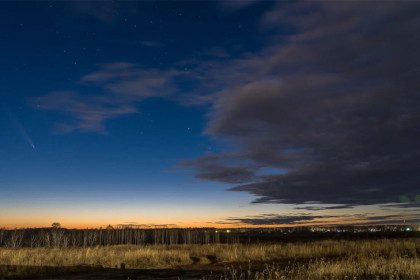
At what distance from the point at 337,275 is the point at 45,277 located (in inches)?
716

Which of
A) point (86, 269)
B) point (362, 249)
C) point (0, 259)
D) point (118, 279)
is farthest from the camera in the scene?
point (362, 249)

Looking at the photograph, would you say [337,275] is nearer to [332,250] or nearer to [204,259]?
[204,259]

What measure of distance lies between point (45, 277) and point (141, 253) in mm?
10492

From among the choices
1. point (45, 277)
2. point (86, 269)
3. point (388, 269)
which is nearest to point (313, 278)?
point (388, 269)

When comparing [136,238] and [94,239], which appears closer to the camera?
[94,239]

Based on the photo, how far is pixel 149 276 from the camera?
936 inches

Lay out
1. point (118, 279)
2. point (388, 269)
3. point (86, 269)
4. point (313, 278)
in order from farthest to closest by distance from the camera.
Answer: point (86, 269), point (118, 279), point (388, 269), point (313, 278)

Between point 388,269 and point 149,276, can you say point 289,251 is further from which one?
point 388,269

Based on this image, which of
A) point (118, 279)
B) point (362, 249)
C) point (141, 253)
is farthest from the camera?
point (362, 249)

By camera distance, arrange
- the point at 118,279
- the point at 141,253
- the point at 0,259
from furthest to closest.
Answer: the point at 141,253 → the point at 0,259 → the point at 118,279

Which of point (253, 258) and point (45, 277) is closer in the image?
point (45, 277)

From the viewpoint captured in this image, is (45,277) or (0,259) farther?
(0,259)

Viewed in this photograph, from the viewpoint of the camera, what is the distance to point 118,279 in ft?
73.6

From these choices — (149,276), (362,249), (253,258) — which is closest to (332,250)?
(362,249)
